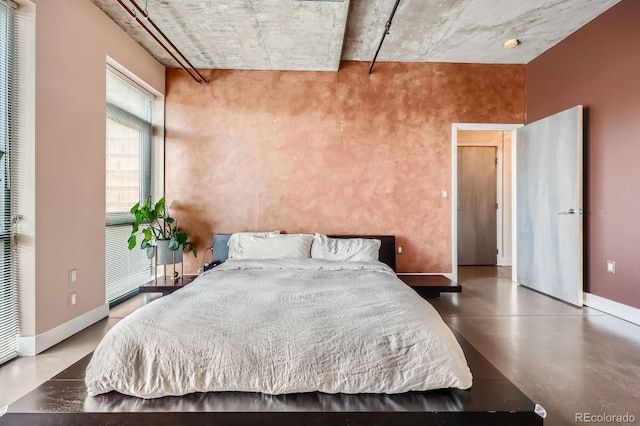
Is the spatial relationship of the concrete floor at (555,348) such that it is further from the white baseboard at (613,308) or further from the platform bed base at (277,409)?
the platform bed base at (277,409)

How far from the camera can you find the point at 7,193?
7.62 ft

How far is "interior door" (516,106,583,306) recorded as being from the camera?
11.5 ft

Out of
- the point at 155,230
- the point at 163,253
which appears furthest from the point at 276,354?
the point at 155,230

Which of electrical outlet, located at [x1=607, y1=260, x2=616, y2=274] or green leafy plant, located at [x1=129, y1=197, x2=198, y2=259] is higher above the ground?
green leafy plant, located at [x1=129, y1=197, x2=198, y2=259]

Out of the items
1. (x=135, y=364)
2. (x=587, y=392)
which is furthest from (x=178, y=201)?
(x=587, y=392)

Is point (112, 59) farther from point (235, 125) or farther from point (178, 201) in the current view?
point (178, 201)

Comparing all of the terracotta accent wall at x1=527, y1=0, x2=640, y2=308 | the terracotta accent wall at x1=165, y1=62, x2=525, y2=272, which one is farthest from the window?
the terracotta accent wall at x1=527, y1=0, x2=640, y2=308

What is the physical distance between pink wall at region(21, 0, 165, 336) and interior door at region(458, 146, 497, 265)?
576cm

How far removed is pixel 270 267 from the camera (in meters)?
3.08

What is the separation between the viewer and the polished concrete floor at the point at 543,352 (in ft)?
6.08

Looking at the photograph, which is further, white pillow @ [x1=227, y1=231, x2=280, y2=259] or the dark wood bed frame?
white pillow @ [x1=227, y1=231, x2=280, y2=259]

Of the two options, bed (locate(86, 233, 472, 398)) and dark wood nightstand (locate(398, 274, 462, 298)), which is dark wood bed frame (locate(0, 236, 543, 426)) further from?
dark wood nightstand (locate(398, 274, 462, 298))

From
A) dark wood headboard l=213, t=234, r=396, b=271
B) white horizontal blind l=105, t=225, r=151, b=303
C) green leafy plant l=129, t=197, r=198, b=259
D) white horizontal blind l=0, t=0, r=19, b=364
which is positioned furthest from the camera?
dark wood headboard l=213, t=234, r=396, b=271

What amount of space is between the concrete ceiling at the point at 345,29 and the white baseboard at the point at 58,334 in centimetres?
288
